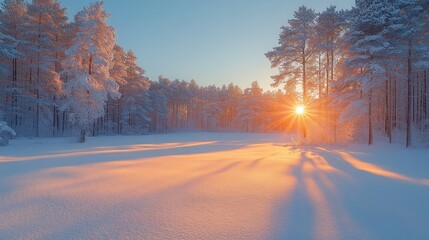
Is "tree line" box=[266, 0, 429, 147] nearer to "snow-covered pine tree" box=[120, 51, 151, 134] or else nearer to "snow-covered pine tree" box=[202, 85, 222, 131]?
"snow-covered pine tree" box=[120, 51, 151, 134]

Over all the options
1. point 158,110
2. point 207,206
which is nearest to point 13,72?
point 158,110

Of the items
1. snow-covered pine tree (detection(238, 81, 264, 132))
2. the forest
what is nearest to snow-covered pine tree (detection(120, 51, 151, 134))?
the forest

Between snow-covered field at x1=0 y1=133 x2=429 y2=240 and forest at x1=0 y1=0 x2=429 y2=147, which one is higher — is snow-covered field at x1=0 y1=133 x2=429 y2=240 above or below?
below

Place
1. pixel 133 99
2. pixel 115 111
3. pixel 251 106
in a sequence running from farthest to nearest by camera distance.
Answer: pixel 251 106, pixel 115 111, pixel 133 99

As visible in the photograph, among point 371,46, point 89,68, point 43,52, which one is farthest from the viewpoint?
point 43,52

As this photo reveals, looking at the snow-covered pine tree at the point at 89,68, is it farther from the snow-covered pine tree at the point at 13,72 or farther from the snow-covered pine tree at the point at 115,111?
the snow-covered pine tree at the point at 115,111

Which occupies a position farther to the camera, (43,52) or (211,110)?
(211,110)

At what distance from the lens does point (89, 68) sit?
17469 mm

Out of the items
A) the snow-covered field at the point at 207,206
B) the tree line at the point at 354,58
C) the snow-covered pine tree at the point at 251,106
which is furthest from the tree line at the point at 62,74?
the snow-covered pine tree at the point at 251,106

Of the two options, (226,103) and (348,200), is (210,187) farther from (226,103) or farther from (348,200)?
(226,103)

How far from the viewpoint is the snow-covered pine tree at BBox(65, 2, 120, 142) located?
54.0 ft

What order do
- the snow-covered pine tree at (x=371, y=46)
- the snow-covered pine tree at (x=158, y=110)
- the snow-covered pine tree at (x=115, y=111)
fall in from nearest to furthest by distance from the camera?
the snow-covered pine tree at (x=371, y=46)
the snow-covered pine tree at (x=115, y=111)
the snow-covered pine tree at (x=158, y=110)

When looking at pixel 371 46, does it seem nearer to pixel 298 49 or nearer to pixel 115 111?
pixel 298 49

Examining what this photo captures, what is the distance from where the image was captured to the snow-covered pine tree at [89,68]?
16.5m
